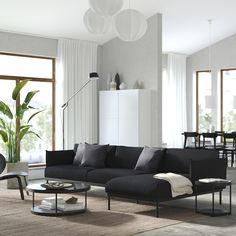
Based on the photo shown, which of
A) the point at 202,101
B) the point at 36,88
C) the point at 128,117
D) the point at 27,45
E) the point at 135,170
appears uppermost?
the point at 27,45

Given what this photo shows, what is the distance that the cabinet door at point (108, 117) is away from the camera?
10797 millimetres

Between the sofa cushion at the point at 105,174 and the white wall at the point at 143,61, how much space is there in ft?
10.5

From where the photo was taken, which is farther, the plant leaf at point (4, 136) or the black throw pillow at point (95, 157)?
the plant leaf at point (4, 136)

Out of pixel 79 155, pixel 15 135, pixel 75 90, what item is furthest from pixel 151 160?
pixel 75 90

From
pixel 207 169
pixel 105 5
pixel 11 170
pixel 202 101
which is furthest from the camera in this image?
pixel 202 101

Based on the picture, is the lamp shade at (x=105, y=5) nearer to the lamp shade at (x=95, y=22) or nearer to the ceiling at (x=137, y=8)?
the lamp shade at (x=95, y=22)

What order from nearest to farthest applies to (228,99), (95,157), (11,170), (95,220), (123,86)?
1. (95,220)
2. (95,157)
3. (11,170)
4. (123,86)
5. (228,99)

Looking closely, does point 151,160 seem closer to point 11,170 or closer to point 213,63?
point 11,170

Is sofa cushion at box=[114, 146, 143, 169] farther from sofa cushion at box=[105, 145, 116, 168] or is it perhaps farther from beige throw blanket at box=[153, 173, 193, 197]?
beige throw blanket at box=[153, 173, 193, 197]

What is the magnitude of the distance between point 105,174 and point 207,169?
1.53 metres

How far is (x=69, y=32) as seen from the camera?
1042 centimetres

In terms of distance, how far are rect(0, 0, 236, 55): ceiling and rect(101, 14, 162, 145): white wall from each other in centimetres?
27

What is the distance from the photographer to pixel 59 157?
852 centimetres

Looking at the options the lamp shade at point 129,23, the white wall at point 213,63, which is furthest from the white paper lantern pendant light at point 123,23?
the white wall at point 213,63
